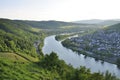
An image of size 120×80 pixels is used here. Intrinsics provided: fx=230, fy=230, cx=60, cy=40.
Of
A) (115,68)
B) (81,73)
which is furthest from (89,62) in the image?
(81,73)

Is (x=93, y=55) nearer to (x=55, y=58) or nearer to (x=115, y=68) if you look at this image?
(x=115, y=68)

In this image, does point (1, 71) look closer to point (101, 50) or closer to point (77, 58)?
point (77, 58)

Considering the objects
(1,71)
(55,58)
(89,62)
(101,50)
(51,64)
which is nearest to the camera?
(1,71)

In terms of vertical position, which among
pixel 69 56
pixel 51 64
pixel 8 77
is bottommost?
pixel 69 56

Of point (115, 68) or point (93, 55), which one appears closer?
point (115, 68)

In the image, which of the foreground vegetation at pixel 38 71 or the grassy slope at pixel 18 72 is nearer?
the grassy slope at pixel 18 72

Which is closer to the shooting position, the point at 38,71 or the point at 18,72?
the point at 18,72

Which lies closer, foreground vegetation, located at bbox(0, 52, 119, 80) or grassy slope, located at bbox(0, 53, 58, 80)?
grassy slope, located at bbox(0, 53, 58, 80)

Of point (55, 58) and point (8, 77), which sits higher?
point (8, 77)

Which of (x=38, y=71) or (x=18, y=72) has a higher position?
(x=18, y=72)

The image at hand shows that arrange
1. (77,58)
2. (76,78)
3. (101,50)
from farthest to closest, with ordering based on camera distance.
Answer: (101,50) < (77,58) < (76,78)
